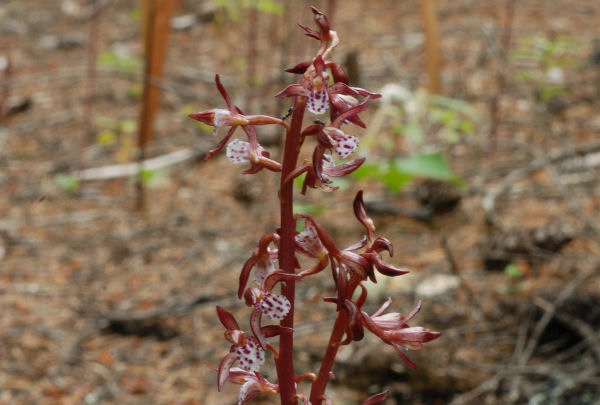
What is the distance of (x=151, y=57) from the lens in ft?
13.4

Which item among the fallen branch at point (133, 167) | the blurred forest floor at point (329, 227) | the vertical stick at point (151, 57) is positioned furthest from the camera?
the fallen branch at point (133, 167)

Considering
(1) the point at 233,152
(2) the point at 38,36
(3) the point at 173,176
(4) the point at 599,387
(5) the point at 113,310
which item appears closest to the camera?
(1) the point at 233,152

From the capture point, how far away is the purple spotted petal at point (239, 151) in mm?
1233

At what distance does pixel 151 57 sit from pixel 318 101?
311cm

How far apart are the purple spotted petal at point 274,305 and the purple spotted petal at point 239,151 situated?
23 cm

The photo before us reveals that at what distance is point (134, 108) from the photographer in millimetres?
5578

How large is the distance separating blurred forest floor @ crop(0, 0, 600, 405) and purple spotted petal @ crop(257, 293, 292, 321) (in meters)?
1.39

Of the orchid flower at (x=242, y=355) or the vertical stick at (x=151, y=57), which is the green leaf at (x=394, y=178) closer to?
the vertical stick at (x=151, y=57)

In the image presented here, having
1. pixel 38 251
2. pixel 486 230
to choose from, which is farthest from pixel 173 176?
pixel 486 230

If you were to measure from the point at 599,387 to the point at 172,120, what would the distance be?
3.57 m

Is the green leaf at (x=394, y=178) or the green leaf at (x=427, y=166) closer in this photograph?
the green leaf at (x=427, y=166)

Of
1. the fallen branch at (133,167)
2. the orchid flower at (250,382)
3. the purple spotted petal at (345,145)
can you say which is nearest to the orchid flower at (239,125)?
the purple spotted petal at (345,145)

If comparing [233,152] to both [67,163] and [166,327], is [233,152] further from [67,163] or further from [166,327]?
[67,163]

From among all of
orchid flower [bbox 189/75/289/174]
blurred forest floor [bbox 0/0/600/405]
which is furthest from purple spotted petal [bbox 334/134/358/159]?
blurred forest floor [bbox 0/0/600/405]
